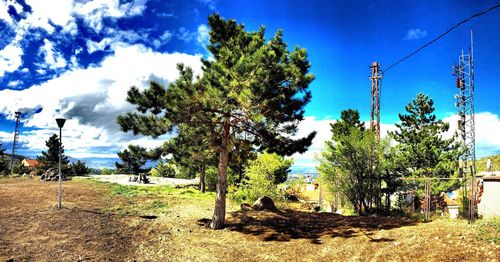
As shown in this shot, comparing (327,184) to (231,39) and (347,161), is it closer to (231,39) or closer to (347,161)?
(347,161)

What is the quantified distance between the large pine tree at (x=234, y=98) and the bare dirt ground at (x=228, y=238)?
2078 mm

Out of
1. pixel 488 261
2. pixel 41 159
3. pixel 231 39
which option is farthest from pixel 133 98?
pixel 41 159

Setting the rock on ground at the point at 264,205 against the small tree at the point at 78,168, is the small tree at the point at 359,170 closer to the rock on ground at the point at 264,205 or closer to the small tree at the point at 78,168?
the rock on ground at the point at 264,205

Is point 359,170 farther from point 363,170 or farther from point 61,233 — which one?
point 61,233

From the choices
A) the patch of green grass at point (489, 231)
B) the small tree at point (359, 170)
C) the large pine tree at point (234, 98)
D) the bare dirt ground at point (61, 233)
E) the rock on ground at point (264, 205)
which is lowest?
the bare dirt ground at point (61, 233)

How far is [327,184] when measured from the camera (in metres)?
19.7

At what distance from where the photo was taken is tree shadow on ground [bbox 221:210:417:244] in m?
12.0

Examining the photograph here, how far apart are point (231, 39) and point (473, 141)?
2780cm

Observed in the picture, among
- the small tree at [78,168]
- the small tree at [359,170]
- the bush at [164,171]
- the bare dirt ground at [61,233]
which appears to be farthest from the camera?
the bush at [164,171]

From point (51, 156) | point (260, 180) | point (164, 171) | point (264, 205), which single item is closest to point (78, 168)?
point (51, 156)

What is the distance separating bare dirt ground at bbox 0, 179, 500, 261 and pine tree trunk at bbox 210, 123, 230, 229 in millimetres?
518

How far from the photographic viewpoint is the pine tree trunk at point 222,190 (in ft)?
45.2

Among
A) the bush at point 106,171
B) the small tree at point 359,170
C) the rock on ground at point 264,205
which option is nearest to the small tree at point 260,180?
the rock on ground at point 264,205

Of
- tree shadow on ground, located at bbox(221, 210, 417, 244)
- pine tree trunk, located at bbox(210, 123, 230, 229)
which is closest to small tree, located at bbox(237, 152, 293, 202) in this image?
tree shadow on ground, located at bbox(221, 210, 417, 244)
